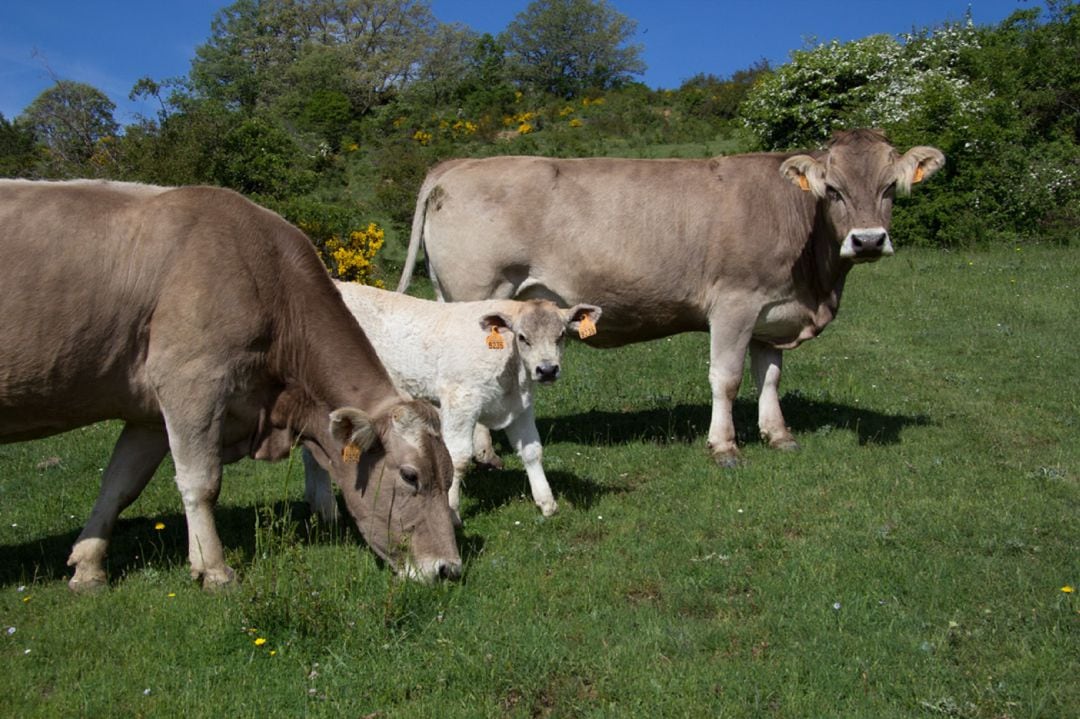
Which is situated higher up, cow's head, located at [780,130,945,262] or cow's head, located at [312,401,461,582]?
cow's head, located at [780,130,945,262]

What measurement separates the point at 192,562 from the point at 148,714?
1.99 m

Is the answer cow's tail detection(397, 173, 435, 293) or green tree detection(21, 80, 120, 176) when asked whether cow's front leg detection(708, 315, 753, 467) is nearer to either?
cow's tail detection(397, 173, 435, 293)

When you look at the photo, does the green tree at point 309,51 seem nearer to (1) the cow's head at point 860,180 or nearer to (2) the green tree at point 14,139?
(2) the green tree at point 14,139

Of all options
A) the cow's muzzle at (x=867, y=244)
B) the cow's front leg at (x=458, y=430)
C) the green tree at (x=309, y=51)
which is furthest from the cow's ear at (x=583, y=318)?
the green tree at (x=309, y=51)

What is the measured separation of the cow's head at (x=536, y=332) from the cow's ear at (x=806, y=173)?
11.0 ft

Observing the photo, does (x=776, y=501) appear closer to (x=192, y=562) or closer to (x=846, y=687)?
(x=846, y=687)

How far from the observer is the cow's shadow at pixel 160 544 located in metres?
7.71

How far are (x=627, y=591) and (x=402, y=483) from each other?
1.81 meters

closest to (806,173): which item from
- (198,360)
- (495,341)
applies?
(495,341)

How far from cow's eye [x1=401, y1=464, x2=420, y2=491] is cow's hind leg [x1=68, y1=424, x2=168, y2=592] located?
6.76 ft

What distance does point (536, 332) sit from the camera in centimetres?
859

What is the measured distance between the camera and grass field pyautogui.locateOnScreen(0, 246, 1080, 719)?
5625 mm

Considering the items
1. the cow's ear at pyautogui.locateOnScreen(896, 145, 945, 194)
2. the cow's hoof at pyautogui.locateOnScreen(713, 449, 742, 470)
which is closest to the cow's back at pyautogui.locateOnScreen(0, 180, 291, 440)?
the cow's hoof at pyautogui.locateOnScreen(713, 449, 742, 470)

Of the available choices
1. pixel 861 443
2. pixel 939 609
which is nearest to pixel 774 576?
pixel 939 609
